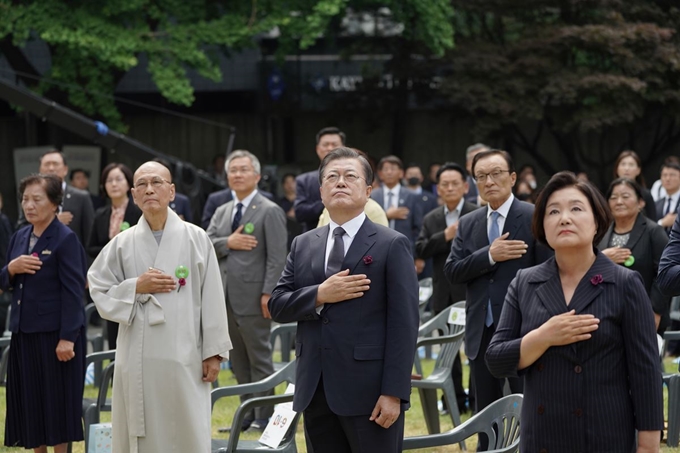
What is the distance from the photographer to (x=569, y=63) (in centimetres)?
1980

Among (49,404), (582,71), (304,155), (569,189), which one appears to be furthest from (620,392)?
(304,155)

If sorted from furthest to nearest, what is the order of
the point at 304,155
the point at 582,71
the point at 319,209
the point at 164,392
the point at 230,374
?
the point at 304,155, the point at 582,71, the point at 230,374, the point at 319,209, the point at 164,392

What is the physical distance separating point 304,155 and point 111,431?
17.9 metres

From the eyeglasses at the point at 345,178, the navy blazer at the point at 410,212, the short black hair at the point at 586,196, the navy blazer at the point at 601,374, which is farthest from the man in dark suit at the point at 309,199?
the navy blazer at the point at 601,374

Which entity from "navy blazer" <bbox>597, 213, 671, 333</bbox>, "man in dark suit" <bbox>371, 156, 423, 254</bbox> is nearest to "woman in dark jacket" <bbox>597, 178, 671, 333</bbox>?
"navy blazer" <bbox>597, 213, 671, 333</bbox>

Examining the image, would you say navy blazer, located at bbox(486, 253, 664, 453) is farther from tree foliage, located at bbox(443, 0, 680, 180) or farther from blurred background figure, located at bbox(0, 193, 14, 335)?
tree foliage, located at bbox(443, 0, 680, 180)

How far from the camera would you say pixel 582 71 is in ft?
61.6

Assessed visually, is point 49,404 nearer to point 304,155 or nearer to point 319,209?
point 319,209

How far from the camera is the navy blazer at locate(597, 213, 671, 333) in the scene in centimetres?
795

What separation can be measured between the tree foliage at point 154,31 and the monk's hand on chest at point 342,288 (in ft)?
43.1

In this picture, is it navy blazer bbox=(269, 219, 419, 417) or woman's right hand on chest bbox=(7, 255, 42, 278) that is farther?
woman's right hand on chest bbox=(7, 255, 42, 278)

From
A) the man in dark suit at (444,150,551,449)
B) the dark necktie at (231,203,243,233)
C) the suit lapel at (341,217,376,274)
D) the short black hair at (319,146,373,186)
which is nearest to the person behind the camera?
the suit lapel at (341,217,376,274)

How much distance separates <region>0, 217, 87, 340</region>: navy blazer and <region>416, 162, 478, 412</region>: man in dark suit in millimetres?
3111

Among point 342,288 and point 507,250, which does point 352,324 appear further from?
point 507,250
